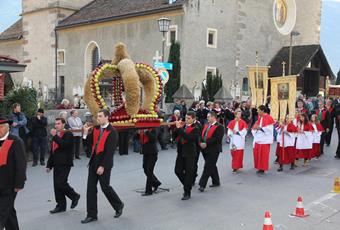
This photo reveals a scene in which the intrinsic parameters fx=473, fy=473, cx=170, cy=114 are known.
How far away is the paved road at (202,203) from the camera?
7.75 m

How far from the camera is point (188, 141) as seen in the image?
9562 mm

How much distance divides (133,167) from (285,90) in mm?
4805

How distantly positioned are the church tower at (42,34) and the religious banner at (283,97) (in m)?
26.4

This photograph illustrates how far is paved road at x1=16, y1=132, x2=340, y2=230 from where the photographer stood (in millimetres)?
7746

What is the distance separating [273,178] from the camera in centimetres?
1189

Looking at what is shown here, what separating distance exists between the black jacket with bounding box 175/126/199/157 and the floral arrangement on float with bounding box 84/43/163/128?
534 millimetres

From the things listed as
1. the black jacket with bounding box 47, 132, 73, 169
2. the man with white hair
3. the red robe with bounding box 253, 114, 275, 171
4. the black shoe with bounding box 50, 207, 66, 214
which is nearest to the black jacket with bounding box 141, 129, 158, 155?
the black jacket with bounding box 47, 132, 73, 169

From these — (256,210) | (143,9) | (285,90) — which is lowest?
(256,210)

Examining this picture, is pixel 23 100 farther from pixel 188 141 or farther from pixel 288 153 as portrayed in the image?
pixel 288 153

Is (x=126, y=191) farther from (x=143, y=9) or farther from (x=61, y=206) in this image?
(x=143, y=9)

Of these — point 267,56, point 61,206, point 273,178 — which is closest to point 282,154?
point 273,178

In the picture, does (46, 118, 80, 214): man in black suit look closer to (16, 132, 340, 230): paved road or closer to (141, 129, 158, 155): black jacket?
(16, 132, 340, 230): paved road

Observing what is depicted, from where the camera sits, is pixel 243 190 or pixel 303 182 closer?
pixel 243 190

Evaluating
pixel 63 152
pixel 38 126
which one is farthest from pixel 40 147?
pixel 63 152
